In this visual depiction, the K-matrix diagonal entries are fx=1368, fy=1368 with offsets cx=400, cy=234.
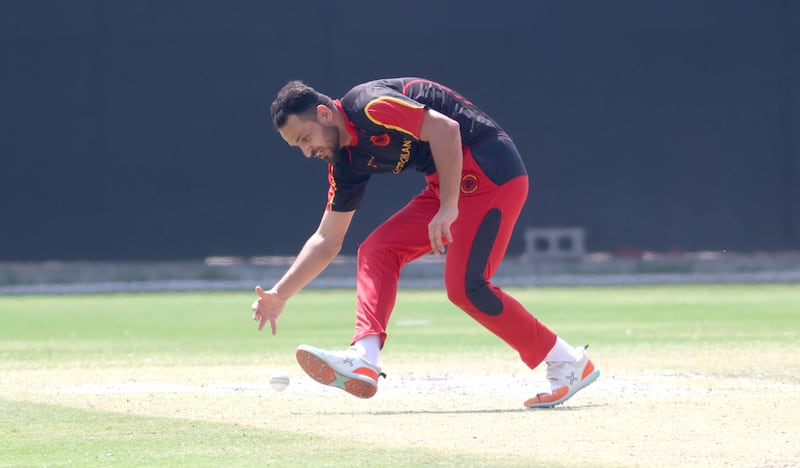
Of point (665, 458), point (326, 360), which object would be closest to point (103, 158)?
point (326, 360)

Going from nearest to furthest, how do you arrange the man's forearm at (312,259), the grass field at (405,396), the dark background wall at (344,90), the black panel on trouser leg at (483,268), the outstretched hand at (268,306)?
the grass field at (405,396)
the black panel on trouser leg at (483,268)
the outstretched hand at (268,306)
the man's forearm at (312,259)
the dark background wall at (344,90)

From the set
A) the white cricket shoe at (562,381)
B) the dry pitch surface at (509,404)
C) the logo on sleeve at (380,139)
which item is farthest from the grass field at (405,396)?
the logo on sleeve at (380,139)

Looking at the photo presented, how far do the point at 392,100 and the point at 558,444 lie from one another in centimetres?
158

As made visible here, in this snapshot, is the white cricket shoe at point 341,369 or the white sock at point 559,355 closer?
the white cricket shoe at point 341,369

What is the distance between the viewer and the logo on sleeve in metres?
5.67

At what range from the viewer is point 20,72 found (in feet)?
55.0

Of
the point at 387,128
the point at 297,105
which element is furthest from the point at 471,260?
the point at 297,105

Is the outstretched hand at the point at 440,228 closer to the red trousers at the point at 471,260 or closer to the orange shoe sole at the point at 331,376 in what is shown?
the red trousers at the point at 471,260

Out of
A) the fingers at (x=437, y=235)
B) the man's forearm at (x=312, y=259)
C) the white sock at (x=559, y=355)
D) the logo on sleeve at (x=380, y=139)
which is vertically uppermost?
the logo on sleeve at (x=380, y=139)

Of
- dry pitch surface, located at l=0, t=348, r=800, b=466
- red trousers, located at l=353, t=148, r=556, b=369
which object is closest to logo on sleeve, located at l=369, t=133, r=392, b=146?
red trousers, located at l=353, t=148, r=556, b=369

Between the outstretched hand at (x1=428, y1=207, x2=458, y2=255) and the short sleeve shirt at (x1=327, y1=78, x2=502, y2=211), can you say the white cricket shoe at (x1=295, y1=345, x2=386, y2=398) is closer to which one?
the outstretched hand at (x1=428, y1=207, x2=458, y2=255)

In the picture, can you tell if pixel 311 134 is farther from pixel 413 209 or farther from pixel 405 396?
pixel 405 396

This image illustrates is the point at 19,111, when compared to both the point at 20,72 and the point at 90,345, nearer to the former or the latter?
the point at 20,72

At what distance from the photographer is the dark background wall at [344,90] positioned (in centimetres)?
1675
